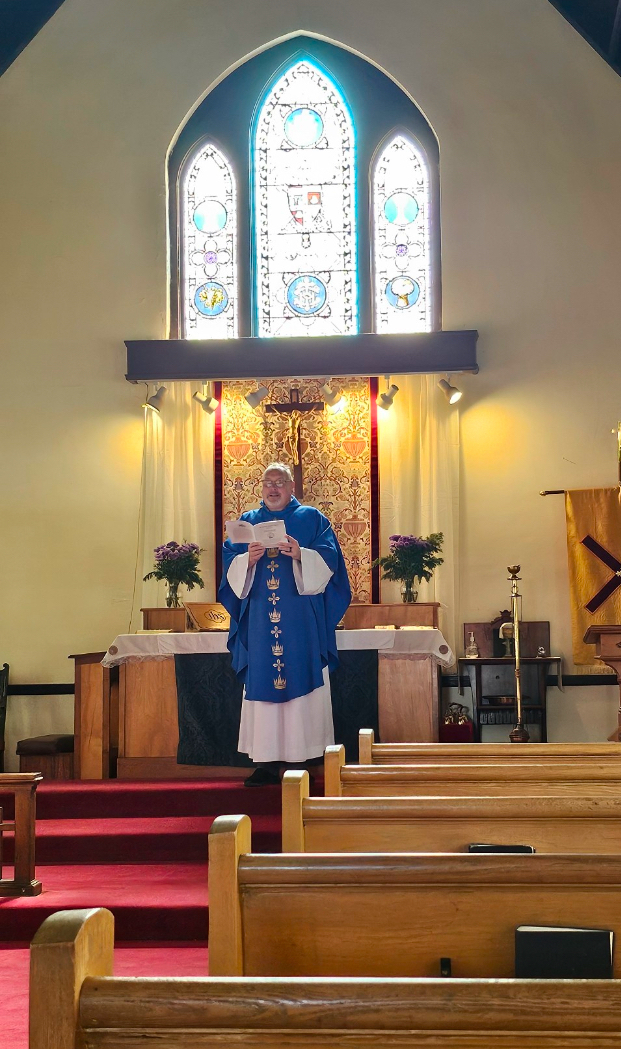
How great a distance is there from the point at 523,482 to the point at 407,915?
25.1 feet

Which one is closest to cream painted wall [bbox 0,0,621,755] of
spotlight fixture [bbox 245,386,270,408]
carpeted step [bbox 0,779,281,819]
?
spotlight fixture [bbox 245,386,270,408]

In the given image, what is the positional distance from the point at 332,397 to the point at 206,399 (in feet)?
3.53

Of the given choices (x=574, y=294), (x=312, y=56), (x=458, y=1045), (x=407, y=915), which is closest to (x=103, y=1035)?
(x=458, y=1045)

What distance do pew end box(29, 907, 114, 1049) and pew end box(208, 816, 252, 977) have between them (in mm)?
717

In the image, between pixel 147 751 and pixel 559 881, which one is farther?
pixel 147 751

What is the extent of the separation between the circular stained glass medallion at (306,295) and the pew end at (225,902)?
27.6ft

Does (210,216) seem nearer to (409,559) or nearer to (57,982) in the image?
(409,559)

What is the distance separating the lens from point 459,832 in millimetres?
2959

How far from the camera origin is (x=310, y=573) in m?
6.32

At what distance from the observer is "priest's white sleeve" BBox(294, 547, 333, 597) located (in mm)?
6316

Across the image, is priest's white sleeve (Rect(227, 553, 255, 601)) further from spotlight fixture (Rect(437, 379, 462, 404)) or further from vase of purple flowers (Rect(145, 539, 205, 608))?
spotlight fixture (Rect(437, 379, 462, 404))

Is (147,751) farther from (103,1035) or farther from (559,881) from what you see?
(103,1035)

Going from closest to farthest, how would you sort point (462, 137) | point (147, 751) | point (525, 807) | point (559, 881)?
point (559, 881)
point (525, 807)
point (147, 751)
point (462, 137)

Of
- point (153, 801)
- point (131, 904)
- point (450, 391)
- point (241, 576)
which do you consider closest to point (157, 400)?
point (450, 391)
